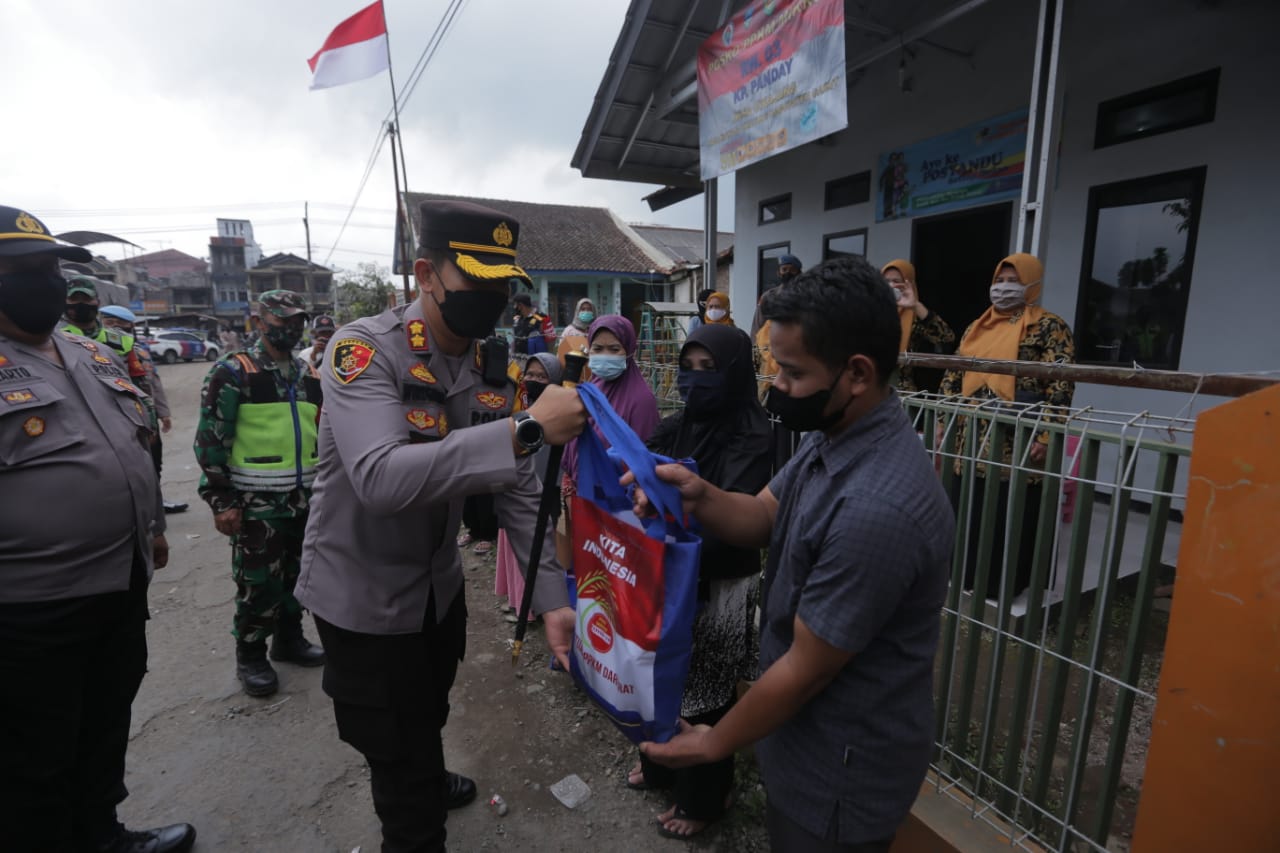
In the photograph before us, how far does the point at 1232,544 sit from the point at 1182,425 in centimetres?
68

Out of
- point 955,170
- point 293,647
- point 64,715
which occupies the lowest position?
point 293,647

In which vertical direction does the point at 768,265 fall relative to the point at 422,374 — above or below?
above

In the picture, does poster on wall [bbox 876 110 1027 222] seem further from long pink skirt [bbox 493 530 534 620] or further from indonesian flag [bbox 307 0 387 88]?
indonesian flag [bbox 307 0 387 88]

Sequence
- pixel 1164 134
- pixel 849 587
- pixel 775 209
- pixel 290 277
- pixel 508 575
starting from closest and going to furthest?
pixel 849 587, pixel 508 575, pixel 1164 134, pixel 775 209, pixel 290 277

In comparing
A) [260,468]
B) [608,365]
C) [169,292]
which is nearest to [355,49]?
[260,468]

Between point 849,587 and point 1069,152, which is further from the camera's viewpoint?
point 1069,152

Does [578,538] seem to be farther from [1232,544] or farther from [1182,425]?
[1182,425]

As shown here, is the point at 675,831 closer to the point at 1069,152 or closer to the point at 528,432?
the point at 528,432

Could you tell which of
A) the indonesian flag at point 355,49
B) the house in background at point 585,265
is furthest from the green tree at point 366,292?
the indonesian flag at point 355,49

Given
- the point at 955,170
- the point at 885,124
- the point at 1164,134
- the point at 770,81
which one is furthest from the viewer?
the point at 885,124

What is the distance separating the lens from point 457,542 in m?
1.94

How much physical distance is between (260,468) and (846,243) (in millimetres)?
7039

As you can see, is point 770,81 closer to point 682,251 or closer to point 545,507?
point 545,507

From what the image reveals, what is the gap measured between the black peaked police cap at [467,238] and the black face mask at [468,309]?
60mm
